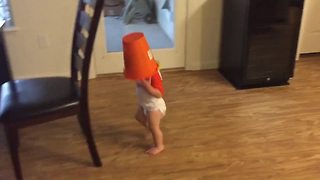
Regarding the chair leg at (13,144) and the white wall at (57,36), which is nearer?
the chair leg at (13,144)

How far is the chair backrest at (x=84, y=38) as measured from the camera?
1717 mm

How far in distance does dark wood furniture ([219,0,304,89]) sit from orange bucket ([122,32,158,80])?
110 centimetres

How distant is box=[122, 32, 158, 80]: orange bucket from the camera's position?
6.21ft

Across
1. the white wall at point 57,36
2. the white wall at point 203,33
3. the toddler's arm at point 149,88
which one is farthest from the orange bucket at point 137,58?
the white wall at point 203,33

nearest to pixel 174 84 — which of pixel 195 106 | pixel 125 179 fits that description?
pixel 195 106

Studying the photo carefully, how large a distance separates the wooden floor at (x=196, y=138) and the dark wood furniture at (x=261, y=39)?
11 cm

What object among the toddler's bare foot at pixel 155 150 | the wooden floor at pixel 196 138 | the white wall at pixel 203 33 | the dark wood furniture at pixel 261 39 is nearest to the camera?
the wooden floor at pixel 196 138

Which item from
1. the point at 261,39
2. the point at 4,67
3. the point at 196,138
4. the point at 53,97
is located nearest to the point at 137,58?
the point at 53,97

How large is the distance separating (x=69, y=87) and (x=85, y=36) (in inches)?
10.8

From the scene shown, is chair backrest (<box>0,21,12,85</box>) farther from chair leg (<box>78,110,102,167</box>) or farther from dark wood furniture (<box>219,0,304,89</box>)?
dark wood furniture (<box>219,0,304,89</box>)

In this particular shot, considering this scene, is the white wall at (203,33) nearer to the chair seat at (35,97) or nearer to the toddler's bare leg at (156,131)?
the toddler's bare leg at (156,131)

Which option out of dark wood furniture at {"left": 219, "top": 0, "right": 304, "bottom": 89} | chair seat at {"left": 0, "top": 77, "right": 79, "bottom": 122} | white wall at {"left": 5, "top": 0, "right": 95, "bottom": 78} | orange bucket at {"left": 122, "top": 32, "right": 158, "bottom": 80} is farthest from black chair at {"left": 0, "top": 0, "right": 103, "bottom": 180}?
dark wood furniture at {"left": 219, "top": 0, "right": 304, "bottom": 89}

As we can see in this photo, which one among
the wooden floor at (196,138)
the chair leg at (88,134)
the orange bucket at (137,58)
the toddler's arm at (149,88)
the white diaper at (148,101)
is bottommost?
the wooden floor at (196,138)

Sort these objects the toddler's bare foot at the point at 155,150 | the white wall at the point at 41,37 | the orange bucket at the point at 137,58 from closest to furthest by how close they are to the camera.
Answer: the orange bucket at the point at 137,58
the toddler's bare foot at the point at 155,150
the white wall at the point at 41,37
